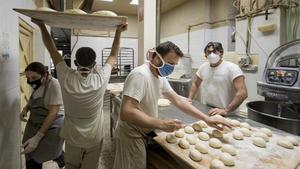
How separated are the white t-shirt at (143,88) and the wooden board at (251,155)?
0.71ft

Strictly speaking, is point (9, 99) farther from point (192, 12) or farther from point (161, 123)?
point (192, 12)

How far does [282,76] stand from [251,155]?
2.91 ft

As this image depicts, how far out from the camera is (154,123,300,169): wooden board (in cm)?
111

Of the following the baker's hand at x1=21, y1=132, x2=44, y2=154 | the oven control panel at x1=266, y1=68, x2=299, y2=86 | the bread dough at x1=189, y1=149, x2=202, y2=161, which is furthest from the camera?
the baker's hand at x1=21, y1=132, x2=44, y2=154

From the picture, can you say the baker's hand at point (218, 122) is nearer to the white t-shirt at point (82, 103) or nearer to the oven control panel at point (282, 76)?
the oven control panel at point (282, 76)

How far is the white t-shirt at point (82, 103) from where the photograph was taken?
1606 millimetres

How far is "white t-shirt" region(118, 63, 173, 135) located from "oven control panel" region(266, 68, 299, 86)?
1.01 metres

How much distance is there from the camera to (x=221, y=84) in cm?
234

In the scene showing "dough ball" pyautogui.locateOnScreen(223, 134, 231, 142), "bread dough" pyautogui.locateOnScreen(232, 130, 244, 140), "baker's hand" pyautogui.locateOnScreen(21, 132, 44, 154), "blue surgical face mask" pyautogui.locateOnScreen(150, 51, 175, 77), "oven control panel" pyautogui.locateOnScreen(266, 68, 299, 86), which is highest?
"blue surgical face mask" pyautogui.locateOnScreen(150, 51, 175, 77)

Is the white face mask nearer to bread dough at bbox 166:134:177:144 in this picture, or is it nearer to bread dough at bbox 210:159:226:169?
bread dough at bbox 166:134:177:144

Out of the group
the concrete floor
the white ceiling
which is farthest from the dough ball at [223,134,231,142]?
the white ceiling

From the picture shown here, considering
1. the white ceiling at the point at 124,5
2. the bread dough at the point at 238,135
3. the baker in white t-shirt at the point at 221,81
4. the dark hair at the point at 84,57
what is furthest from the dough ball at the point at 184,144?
the white ceiling at the point at 124,5

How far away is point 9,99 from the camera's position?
1814 mm

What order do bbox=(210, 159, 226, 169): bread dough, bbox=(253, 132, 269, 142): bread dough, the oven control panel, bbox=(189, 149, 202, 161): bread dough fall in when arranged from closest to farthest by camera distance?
1. bbox=(210, 159, 226, 169): bread dough
2. bbox=(189, 149, 202, 161): bread dough
3. bbox=(253, 132, 269, 142): bread dough
4. the oven control panel
